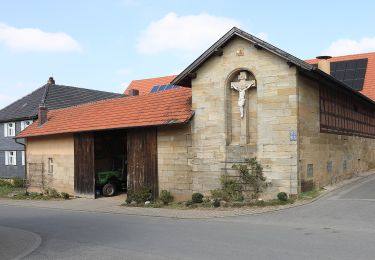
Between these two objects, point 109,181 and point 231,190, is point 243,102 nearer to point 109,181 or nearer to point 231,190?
point 231,190

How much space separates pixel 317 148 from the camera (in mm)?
18641

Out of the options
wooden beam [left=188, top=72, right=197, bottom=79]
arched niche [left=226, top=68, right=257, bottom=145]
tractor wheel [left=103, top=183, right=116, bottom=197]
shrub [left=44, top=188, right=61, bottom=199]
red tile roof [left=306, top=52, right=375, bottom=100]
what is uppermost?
red tile roof [left=306, top=52, right=375, bottom=100]

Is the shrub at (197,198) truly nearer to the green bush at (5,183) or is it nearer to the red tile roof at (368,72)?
the red tile roof at (368,72)

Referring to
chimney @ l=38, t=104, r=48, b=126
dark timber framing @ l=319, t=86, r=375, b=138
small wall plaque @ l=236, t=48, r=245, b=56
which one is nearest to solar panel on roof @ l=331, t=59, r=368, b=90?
dark timber framing @ l=319, t=86, r=375, b=138

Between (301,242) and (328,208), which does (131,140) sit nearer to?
(328,208)

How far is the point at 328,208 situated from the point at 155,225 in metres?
5.65

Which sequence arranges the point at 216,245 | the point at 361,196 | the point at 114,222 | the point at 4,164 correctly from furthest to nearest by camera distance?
the point at 4,164, the point at 361,196, the point at 114,222, the point at 216,245

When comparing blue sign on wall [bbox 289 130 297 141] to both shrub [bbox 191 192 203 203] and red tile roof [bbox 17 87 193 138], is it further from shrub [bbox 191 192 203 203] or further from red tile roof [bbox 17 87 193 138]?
red tile roof [bbox 17 87 193 138]

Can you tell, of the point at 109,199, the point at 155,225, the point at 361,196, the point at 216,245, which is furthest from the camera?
the point at 109,199

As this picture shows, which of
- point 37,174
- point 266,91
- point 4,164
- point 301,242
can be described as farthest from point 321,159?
point 4,164

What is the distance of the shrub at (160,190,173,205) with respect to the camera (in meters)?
19.4

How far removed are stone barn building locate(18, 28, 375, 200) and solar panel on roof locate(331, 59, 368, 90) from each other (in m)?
14.4

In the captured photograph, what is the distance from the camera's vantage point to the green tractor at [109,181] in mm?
24225

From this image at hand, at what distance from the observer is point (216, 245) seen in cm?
951
